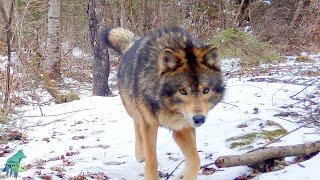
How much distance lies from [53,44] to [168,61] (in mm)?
11000

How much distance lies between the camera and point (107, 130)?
6973 millimetres

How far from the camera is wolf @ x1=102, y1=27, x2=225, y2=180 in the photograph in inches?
165

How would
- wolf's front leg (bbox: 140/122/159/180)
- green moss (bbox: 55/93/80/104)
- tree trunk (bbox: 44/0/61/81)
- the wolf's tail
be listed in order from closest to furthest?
1. wolf's front leg (bbox: 140/122/159/180)
2. the wolf's tail
3. green moss (bbox: 55/93/80/104)
4. tree trunk (bbox: 44/0/61/81)

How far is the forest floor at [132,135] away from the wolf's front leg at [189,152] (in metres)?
0.25

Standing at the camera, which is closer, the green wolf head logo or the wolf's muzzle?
the wolf's muzzle

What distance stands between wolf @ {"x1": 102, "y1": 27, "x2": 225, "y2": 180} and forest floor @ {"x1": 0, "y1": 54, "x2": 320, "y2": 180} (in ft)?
1.25

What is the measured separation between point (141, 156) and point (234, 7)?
17238 mm

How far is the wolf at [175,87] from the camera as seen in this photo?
13.8 ft

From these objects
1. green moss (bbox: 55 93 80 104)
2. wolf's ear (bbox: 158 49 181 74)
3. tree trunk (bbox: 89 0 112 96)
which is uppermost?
tree trunk (bbox: 89 0 112 96)

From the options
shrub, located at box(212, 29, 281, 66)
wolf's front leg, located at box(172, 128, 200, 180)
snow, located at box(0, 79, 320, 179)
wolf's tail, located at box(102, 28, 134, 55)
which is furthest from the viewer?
shrub, located at box(212, 29, 281, 66)

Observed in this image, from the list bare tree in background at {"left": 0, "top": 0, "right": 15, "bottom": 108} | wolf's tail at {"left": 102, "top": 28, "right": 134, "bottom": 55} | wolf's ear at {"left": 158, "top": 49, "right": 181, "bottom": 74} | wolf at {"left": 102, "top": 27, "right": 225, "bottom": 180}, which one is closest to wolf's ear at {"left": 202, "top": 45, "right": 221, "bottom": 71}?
wolf at {"left": 102, "top": 27, "right": 225, "bottom": 180}

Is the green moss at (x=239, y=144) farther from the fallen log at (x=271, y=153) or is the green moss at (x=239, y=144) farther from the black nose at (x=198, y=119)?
the black nose at (x=198, y=119)

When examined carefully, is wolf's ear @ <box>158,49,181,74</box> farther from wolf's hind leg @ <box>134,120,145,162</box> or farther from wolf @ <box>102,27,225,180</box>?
wolf's hind leg @ <box>134,120,145,162</box>

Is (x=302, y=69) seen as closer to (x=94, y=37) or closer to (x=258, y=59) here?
(x=258, y=59)
